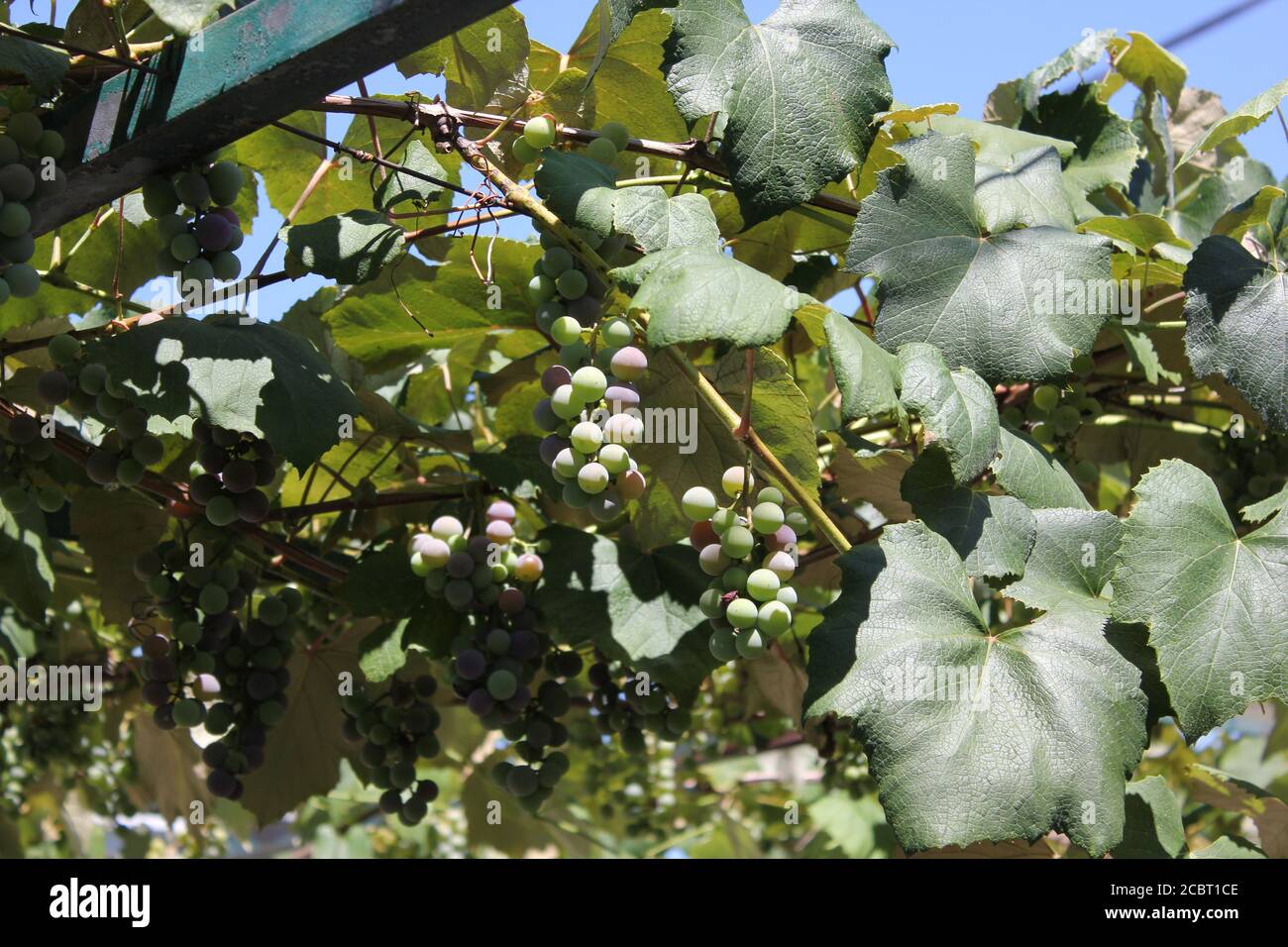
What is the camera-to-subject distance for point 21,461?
162 cm

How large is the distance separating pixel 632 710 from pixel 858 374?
96 centimetres

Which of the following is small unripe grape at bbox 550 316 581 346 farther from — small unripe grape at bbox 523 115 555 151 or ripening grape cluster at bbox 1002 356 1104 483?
ripening grape cluster at bbox 1002 356 1104 483

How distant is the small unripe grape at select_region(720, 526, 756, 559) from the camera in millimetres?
1284

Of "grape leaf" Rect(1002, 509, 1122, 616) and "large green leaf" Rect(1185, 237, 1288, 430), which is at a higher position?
"large green leaf" Rect(1185, 237, 1288, 430)

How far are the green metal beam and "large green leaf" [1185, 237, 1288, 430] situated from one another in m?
0.96

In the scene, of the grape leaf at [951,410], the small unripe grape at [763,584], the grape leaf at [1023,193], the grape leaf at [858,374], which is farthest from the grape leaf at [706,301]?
the grape leaf at [1023,193]

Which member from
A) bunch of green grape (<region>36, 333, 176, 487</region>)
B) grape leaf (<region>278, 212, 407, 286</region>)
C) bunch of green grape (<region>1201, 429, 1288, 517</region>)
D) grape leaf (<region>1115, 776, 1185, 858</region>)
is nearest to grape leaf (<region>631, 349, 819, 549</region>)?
grape leaf (<region>278, 212, 407, 286</region>)

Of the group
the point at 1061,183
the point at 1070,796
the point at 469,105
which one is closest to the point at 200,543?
the point at 469,105

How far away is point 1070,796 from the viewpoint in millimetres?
1271

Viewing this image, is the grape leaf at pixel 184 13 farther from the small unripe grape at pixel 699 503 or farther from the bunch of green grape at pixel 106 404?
the small unripe grape at pixel 699 503

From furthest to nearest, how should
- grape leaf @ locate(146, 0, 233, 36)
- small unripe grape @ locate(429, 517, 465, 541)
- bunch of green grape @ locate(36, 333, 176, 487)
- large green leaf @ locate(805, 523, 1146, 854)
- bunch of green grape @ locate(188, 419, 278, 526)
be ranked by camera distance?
small unripe grape @ locate(429, 517, 465, 541)
bunch of green grape @ locate(188, 419, 278, 526)
bunch of green grape @ locate(36, 333, 176, 487)
large green leaf @ locate(805, 523, 1146, 854)
grape leaf @ locate(146, 0, 233, 36)

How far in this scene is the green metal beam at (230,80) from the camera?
46.2 inches
